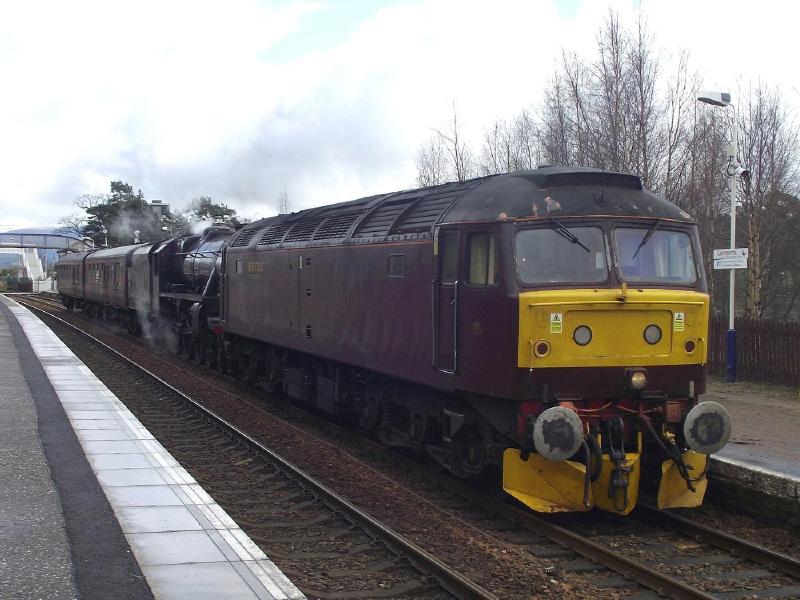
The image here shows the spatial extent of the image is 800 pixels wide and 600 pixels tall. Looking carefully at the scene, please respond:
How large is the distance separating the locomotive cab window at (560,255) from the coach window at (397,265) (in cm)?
198

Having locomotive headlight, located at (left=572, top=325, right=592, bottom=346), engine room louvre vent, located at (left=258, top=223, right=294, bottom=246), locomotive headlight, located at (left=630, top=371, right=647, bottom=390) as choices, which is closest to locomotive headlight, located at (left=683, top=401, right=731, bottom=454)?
locomotive headlight, located at (left=630, top=371, right=647, bottom=390)

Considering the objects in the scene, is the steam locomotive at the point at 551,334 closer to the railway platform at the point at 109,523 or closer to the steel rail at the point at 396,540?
the steel rail at the point at 396,540

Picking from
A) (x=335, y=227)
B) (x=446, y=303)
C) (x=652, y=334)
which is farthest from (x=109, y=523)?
(x=335, y=227)

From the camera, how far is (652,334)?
26.0ft

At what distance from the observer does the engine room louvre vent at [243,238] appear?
16.2 meters

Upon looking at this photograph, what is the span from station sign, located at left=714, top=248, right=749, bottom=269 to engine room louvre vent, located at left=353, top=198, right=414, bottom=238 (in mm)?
8215

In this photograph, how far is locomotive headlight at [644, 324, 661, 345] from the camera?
789 cm

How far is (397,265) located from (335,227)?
253 cm

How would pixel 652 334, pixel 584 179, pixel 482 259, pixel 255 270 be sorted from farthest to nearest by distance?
1. pixel 255 270
2. pixel 584 179
3. pixel 482 259
4. pixel 652 334

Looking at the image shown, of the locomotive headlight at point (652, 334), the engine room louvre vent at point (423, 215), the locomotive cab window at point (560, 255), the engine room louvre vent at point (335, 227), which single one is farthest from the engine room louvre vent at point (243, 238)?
the locomotive headlight at point (652, 334)

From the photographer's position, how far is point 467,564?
Answer: 6781 millimetres

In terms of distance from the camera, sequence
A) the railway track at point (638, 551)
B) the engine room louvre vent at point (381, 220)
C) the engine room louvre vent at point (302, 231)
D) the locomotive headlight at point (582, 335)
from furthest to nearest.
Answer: the engine room louvre vent at point (302, 231) < the engine room louvre vent at point (381, 220) < the locomotive headlight at point (582, 335) < the railway track at point (638, 551)

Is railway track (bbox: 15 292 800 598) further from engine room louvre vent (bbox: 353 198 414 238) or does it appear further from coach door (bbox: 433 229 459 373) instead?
engine room louvre vent (bbox: 353 198 414 238)

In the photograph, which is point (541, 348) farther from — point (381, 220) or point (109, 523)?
point (109, 523)
